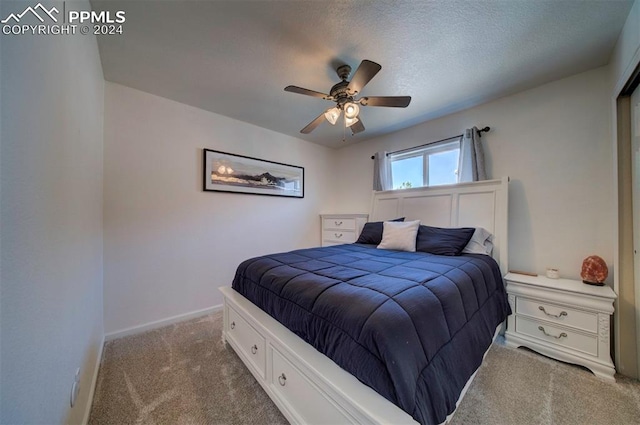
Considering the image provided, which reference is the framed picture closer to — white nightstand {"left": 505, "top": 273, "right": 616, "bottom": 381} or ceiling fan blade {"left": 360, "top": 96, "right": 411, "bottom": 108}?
ceiling fan blade {"left": 360, "top": 96, "right": 411, "bottom": 108}

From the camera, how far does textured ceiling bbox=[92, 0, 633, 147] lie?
1.46m

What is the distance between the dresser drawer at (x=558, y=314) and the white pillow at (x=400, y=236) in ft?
3.40

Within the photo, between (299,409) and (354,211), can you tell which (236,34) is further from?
(354,211)

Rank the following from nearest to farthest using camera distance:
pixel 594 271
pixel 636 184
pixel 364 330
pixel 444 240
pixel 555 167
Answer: pixel 364 330 < pixel 636 184 < pixel 594 271 < pixel 555 167 < pixel 444 240

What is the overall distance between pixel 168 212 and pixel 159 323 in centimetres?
122

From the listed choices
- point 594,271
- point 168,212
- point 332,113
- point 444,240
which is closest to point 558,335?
point 594,271

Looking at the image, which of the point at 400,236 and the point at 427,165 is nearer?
the point at 400,236

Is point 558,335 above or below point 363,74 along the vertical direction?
below

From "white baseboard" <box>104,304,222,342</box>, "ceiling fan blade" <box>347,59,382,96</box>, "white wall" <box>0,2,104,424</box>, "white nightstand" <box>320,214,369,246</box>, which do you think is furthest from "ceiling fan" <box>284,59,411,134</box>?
"white baseboard" <box>104,304,222,342</box>

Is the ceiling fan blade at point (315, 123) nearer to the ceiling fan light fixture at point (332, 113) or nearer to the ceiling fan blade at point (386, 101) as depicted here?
the ceiling fan light fixture at point (332, 113)

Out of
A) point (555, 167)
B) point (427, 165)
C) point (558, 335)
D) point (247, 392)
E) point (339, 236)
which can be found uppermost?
point (427, 165)

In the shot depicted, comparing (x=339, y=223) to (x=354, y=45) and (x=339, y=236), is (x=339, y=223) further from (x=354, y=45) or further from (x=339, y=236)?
(x=354, y=45)

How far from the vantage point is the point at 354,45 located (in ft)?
5.78

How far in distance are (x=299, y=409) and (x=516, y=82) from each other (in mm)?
3370
